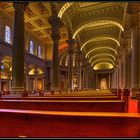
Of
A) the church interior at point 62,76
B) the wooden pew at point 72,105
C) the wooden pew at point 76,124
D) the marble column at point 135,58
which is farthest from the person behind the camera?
the marble column at point 135,58

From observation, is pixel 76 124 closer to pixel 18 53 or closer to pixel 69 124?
pixel 69 124

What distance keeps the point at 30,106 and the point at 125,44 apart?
663 inches

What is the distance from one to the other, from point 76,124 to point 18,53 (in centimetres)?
693

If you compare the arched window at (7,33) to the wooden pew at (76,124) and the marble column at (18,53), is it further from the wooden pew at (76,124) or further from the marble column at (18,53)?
Result: the wooden pew at (76,124)

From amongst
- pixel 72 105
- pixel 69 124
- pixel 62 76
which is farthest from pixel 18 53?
pixel 62 76

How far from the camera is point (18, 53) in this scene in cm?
1004

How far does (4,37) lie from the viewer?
2559 cm

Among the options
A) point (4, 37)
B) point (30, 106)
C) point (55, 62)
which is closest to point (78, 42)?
point (4, 37)

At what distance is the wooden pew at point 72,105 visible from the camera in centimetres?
595

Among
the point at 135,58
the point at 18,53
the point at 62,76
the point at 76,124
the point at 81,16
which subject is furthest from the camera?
the point at 62,76

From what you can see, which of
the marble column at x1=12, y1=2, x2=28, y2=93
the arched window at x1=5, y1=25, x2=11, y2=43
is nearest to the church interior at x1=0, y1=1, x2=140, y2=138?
the marble column at x1=12, y1=2, x2=28, y2=93

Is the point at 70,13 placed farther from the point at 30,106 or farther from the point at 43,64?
the point at 30,106

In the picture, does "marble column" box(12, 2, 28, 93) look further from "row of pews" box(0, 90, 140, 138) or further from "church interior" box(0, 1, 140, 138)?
"row of pews" box(0, 90, 140, 138)

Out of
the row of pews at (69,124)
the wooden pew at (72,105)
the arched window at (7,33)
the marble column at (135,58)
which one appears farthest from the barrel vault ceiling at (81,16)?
the row of pews at (69,124)
